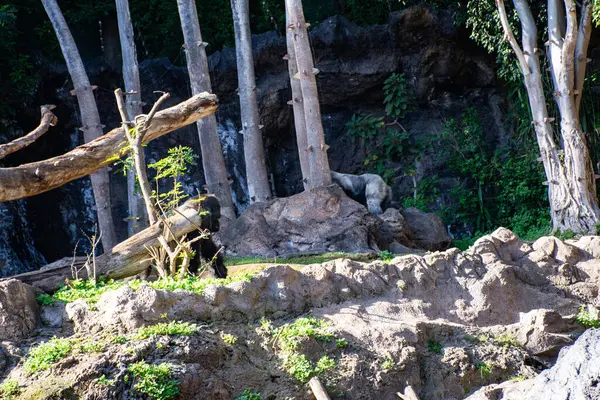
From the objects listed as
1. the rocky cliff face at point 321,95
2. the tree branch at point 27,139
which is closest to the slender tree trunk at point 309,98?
the rocky cliff face at point 321,95

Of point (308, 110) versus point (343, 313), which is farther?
point (308, 110)

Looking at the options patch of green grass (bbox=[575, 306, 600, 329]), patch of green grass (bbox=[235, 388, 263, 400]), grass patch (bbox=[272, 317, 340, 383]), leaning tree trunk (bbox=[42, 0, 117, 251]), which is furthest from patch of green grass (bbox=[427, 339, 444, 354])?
leaning tree trunk (bbox=[42, 0, 117, 251])

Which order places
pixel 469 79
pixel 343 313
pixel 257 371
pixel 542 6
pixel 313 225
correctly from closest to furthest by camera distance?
pixel 257 371, pixel 343 313, pixel 313 225, pixel 542 6, pixel 469 79

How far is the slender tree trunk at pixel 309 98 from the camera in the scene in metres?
15.1

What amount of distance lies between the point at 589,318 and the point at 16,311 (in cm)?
593

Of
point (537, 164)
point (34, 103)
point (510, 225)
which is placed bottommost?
point (510, 225)

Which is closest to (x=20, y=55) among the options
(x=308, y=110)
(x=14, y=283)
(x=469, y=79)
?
(x=308, y=110)

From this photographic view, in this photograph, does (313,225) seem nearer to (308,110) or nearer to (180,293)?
(308,110)

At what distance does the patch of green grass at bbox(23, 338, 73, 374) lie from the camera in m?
6.66

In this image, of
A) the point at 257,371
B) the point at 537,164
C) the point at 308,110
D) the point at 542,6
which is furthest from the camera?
the point at 537,164

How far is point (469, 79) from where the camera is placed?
2052 cm

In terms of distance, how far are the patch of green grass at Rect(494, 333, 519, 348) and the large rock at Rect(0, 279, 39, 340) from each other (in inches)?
180

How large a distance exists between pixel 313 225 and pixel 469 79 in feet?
28.0

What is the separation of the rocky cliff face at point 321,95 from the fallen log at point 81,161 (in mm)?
10317
